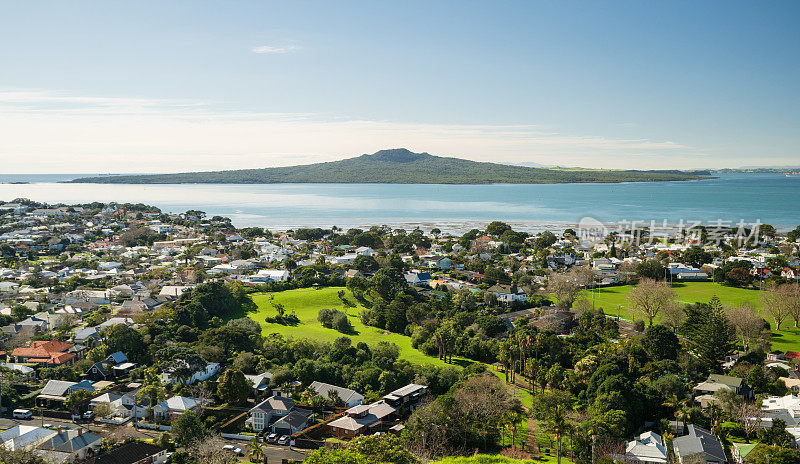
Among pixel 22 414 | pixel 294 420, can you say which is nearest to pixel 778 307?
pixel 294 420

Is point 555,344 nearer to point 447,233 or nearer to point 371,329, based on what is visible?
point 371,329

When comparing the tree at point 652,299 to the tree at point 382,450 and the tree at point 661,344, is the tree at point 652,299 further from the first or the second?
the tree at point 382,450

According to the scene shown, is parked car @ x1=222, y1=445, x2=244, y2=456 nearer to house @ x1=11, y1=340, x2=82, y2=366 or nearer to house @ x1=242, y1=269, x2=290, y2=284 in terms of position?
house @ x1=11, y1=340, x2=82, y2=366

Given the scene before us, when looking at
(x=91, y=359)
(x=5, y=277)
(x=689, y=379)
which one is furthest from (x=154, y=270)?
(x=689, y=379)

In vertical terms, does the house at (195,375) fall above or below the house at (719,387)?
below

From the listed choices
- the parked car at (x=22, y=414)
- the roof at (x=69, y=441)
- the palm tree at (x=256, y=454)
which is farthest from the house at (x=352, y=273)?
the roof at (x=69, y=441)

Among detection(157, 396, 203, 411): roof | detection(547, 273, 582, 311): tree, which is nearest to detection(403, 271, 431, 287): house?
detection(547, 273, 582, 311): tree
